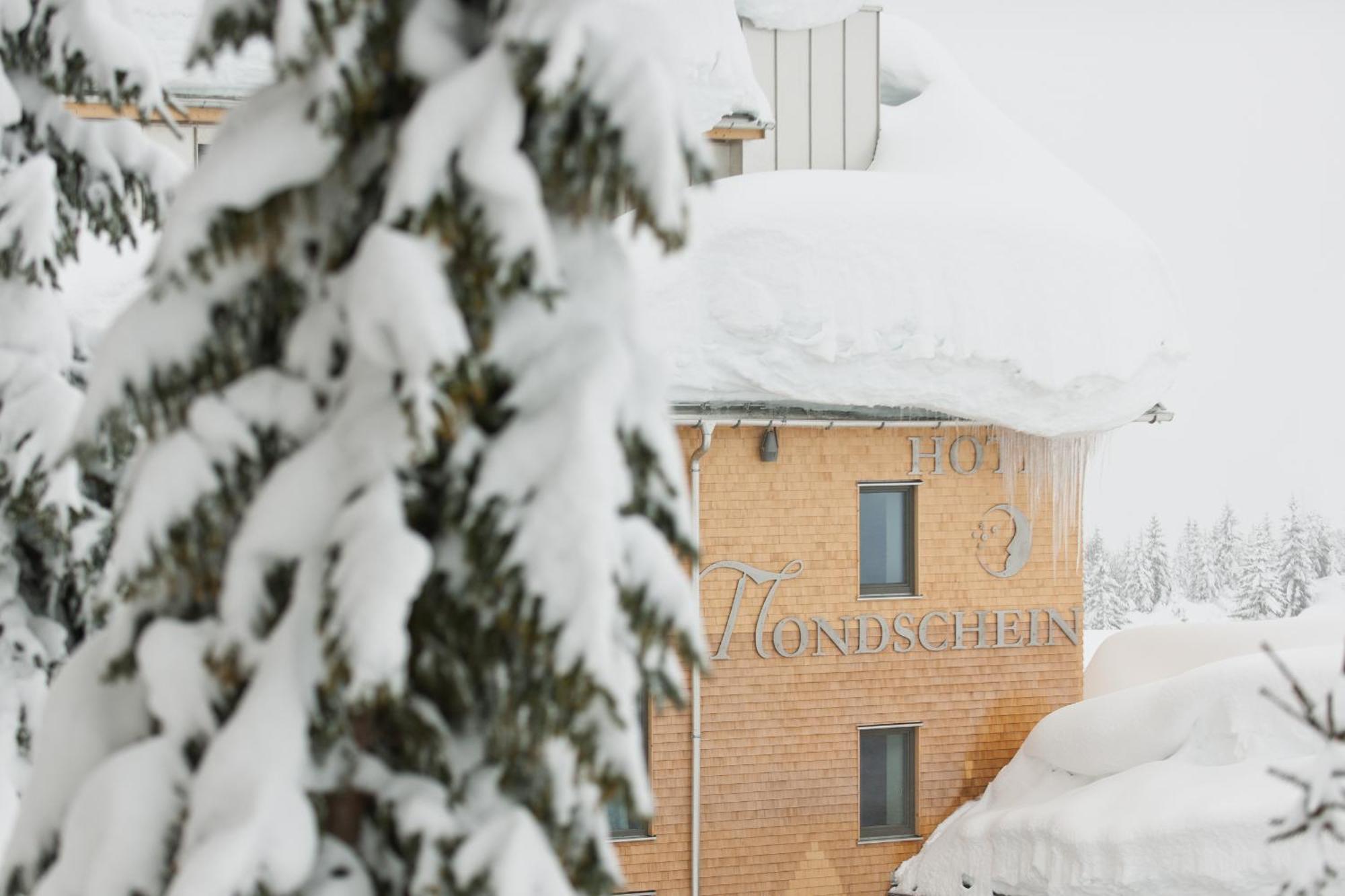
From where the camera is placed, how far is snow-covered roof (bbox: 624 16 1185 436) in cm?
1219

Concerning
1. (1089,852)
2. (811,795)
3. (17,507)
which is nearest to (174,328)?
(17,507)

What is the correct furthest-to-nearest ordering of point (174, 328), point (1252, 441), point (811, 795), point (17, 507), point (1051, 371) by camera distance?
point (1252, 441) < point (811, 795) < point (1051, 371) < point (17, 507) < point (174, 328)

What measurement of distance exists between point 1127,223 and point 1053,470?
226cm

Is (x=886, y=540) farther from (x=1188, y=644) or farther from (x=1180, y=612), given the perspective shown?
(x=1180, y=612)

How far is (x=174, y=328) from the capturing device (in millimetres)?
3332

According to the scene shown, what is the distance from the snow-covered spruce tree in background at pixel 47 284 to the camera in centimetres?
628

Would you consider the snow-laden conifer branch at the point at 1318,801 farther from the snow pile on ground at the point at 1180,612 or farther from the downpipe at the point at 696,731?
the snow pile on ground at the point at 1180,612

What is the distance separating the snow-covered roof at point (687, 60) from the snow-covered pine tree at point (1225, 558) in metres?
25.3

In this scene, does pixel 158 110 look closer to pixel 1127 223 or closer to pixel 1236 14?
pixel 1127 223

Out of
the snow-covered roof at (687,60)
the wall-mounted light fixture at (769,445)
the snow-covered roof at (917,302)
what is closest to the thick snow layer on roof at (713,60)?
the snow-covered roof at (687,60)

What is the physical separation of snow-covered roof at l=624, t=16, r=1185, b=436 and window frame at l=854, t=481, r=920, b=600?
1.05 meters

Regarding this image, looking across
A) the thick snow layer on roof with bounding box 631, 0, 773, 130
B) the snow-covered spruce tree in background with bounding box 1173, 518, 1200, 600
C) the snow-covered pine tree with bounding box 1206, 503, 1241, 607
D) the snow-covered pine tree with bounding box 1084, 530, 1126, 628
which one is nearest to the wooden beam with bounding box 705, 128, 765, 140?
the thick snow layer on roof with bounding box 631, 0, 773, 130

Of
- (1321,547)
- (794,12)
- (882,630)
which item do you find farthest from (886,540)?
(1321,547)

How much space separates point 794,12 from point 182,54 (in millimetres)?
5340
